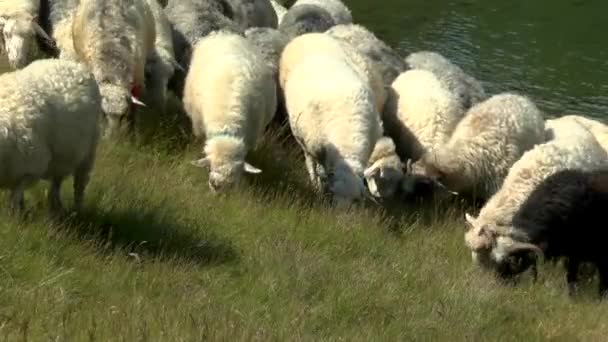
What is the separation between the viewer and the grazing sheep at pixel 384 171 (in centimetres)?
1105

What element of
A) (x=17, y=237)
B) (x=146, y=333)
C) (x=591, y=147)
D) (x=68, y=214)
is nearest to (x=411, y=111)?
(x=591, y=147)

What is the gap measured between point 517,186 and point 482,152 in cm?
152

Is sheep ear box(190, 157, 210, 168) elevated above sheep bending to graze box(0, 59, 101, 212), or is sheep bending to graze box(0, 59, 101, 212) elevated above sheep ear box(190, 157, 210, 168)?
sheep bending to graze box(0, 59, 101, 212)

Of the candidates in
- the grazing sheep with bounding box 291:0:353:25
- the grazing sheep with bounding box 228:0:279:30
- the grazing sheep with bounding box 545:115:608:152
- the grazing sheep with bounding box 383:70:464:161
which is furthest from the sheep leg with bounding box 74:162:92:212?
the grazing sheep with bounding box 291:0:353:25

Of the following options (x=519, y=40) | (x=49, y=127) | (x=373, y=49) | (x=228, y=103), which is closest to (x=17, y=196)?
(x=49, y=127)

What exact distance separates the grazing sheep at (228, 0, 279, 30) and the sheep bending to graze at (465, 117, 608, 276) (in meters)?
5.83

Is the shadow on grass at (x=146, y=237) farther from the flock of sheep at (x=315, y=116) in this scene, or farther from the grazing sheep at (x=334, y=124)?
the grazing sheep at (x=334, y=124)

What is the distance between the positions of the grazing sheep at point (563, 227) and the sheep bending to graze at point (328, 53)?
3.27 m

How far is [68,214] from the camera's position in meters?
7.28

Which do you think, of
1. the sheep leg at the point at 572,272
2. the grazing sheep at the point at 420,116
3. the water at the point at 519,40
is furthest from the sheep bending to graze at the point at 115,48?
the water at the point at 519,40

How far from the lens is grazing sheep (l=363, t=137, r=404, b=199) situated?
11.0 metres

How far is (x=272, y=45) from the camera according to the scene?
42.6 ft

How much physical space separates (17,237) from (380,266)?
3054 millimetres

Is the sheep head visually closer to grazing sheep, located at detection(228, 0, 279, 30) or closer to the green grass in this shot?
the green grass
